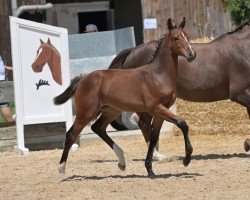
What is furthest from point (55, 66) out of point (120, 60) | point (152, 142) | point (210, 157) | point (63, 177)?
point (152, 142)

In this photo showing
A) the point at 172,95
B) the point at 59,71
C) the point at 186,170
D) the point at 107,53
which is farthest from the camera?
the point at 107,53

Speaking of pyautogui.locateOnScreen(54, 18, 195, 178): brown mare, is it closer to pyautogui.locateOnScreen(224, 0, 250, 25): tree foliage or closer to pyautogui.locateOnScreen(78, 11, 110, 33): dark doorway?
pyautogui.locateOnScreen(224, 0, 250, 25): tree foliage

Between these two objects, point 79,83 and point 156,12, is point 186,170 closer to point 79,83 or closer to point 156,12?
point 79,83

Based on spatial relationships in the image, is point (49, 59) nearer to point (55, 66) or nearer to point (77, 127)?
Answer: point (55, 66)

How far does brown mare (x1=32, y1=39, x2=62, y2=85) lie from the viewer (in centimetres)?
1320

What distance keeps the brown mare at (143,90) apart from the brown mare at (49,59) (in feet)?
11.2

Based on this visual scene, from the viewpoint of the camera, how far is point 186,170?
10.0 metres

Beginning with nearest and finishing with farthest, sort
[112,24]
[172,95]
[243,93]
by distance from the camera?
1. [172,95]
2. [243,93]
3. [112,24]

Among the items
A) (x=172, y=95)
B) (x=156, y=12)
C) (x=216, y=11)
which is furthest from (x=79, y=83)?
(x=216, y=11)

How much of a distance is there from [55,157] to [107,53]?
14.8 ft

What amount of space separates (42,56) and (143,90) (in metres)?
4.16

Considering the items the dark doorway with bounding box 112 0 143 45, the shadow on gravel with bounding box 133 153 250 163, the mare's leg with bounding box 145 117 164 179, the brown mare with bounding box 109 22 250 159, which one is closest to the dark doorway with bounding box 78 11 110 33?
the dark doorway with bounding box 112 0 143 45

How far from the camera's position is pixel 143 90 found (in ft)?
30.9

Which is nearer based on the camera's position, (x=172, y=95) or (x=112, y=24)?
(x=172, y=95)
